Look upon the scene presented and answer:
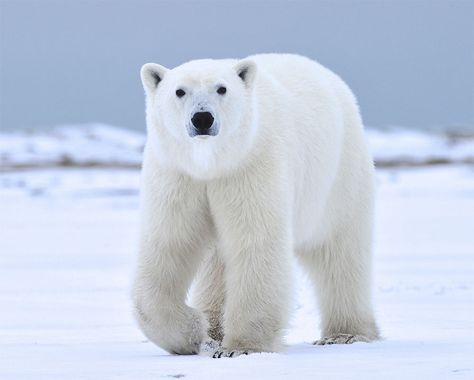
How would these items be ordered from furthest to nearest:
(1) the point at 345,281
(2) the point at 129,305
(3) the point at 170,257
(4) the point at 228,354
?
(2) the point at 129,305 → (1) the point at 345,281 → (3) the point at 170,257 → (4) the point at 228,354

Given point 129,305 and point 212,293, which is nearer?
point 212,293

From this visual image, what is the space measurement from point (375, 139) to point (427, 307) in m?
45.6

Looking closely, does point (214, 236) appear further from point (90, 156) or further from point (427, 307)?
point (90, 156)

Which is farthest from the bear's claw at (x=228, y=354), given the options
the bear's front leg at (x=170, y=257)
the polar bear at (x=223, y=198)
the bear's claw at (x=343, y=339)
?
the bear's claw at (x=343, y=339)

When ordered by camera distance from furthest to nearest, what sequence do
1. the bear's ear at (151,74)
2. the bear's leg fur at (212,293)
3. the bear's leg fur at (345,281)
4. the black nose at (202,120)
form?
1. the bear's leg fur at (345,281)
2. the bear's leg fur at (212,293)
3. the bear's ear at (151,74)
4. the black nose at (202,120)

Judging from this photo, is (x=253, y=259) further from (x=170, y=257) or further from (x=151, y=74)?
(x=151, y=74)

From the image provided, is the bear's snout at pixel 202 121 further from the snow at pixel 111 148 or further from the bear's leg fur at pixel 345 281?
the snow at pixel 111 148

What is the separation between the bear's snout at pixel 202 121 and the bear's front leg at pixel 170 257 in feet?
1.15

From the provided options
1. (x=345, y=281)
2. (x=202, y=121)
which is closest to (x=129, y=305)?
(x=345, y=281)

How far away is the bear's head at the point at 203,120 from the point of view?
415 cm

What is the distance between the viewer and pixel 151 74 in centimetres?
452

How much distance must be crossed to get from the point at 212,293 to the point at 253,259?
728 mm

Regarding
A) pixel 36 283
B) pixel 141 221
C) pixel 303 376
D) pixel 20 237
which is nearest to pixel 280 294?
pixel 141 221

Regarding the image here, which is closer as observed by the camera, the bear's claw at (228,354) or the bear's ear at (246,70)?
the bear's claw at (228,354)
